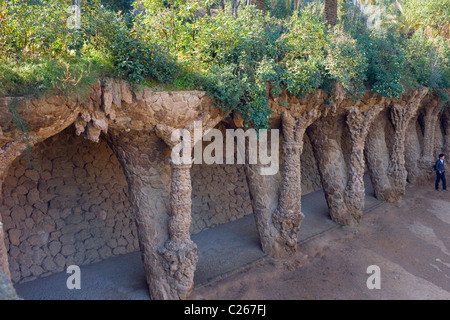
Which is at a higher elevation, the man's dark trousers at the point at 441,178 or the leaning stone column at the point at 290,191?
the leaning stone column at the point at 290,191

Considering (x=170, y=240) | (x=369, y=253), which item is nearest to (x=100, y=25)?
(x=170, y=240)

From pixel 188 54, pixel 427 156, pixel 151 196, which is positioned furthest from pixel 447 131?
pixel 151 196

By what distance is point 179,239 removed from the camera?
597 centimetres

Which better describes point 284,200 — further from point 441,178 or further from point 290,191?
point 441,178

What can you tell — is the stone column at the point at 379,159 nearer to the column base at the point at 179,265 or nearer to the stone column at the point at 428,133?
Result: the stone column at the point at 428,133

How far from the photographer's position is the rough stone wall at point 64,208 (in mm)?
6457

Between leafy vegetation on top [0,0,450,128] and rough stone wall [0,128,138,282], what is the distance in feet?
8.01

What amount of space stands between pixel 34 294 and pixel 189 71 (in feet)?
15.4

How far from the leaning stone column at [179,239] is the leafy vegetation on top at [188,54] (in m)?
1.49

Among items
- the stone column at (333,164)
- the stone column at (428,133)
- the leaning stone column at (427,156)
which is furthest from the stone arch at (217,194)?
the stone column at (428,133)

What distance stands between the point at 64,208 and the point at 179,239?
2702mm

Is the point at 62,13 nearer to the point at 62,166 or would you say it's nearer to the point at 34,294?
the point at 62,166

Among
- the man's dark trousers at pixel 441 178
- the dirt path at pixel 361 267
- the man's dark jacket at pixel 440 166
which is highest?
the man's dark jacket at pixel 440 166

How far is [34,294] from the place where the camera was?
19.8ft
